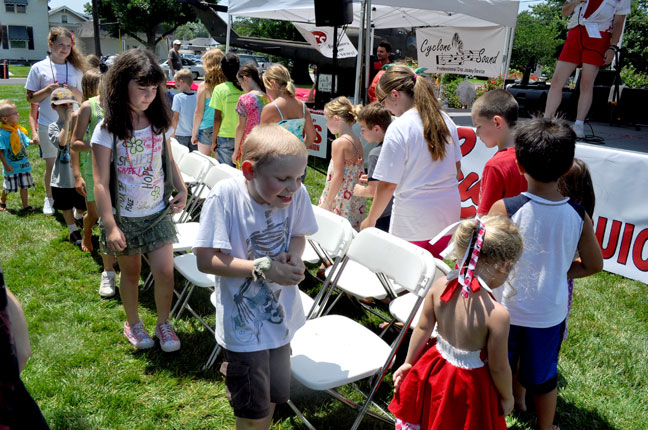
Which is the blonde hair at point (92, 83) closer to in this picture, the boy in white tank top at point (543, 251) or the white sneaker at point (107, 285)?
the white sneaker at point (107, 285)

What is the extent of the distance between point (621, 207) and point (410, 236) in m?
2.35

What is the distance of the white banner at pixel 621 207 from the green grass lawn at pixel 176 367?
0.18 meters

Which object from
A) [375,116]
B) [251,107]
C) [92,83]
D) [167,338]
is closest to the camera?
[167,338]

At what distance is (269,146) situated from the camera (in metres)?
1.71

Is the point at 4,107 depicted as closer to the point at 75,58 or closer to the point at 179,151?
the point at 75,58

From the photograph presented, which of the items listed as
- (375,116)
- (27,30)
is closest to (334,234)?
(375,116)

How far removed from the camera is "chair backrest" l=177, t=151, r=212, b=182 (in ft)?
13.9

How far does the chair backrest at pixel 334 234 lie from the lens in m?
2.79

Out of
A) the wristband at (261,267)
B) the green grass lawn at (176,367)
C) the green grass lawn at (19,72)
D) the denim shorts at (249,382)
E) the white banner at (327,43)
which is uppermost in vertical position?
the white banner at (327,43)

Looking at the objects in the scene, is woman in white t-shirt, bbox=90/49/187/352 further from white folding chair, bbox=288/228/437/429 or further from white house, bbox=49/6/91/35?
white house, bbox=49/6/91/35

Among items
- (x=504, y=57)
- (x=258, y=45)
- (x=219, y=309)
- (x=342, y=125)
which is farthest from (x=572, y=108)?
(x=258, y=45)

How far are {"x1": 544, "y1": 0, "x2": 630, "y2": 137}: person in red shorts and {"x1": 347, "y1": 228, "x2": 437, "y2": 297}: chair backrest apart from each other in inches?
137

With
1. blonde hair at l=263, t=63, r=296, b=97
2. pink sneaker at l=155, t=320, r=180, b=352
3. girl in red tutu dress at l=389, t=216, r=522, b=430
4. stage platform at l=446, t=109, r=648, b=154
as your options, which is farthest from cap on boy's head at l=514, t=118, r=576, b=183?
stage platform at l=446, t=109, r=648, b=154

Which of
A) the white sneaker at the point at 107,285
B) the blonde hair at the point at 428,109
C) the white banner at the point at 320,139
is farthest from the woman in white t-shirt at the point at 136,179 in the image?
the white banner at the point at 320,139
